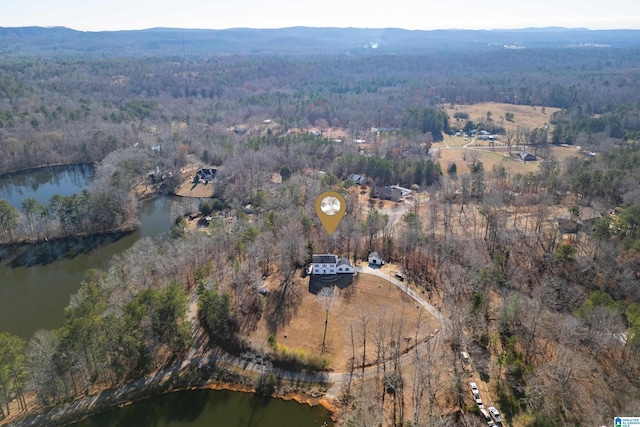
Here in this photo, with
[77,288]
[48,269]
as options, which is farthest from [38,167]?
[77,288]

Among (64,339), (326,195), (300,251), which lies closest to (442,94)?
(326,195)

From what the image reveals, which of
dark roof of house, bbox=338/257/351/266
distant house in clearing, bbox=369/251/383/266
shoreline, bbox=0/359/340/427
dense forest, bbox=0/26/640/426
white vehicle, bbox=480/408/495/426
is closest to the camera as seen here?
white vehicle, bbox=480/408/495/426

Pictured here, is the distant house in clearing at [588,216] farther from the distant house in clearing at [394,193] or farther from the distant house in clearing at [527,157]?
the distant house in clearing at [527,157]

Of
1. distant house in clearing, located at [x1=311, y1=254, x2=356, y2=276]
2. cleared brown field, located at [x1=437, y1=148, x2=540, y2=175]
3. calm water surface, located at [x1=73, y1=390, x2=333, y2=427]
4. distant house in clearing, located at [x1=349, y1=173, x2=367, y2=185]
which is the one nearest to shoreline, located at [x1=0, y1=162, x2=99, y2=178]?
distant house in clearing, located at [x1=349, y1=173, x2=367, y2=185]

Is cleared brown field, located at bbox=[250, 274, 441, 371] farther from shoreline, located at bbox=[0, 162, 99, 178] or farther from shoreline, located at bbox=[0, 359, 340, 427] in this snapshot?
shoreline, located at bbox=[0, 162, 99, 178]

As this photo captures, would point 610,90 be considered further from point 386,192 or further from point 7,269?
point 7,269

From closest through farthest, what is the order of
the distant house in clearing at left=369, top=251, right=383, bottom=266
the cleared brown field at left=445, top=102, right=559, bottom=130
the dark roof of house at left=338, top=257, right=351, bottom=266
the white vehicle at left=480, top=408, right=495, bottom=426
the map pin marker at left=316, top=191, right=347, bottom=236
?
the white vehicle at left=480, top=408, right=495, bottom=426 < the dark roof of house at left=338, top=257, right=351, bottom=266 < the distant house in clearing at left=369, top=251, right=383, bottom=266 < the map pin marker at left=316, top=191, right=347, bottom=236 < the cleared brown field at left=445, top=102, right=559, bottom=130

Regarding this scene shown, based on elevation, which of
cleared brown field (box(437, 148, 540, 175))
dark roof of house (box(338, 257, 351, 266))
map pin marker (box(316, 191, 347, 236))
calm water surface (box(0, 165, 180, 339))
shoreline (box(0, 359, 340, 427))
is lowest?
calm water surface (box(0, 165, 180, 339))

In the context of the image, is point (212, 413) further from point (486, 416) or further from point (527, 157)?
point (527, 157)

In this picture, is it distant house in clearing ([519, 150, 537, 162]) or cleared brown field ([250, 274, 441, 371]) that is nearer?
cleared brown field ([250, 274, 441, 371])

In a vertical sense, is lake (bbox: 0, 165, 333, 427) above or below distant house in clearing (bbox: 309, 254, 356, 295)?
below
